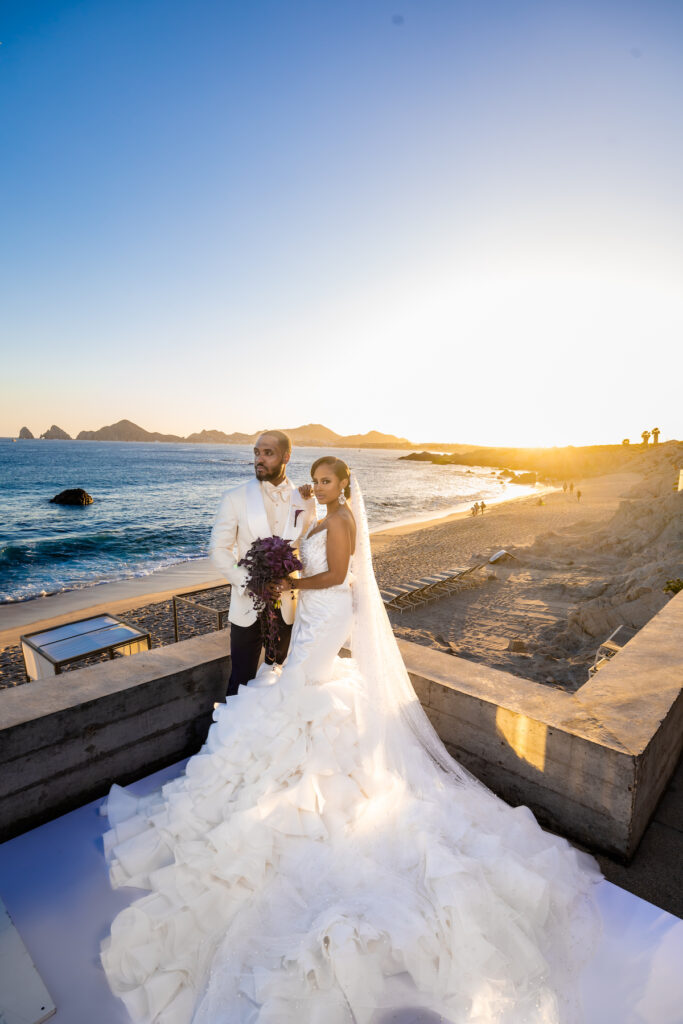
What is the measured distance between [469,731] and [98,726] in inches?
90.3

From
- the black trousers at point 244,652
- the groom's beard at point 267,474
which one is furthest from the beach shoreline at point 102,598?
the groom's beard at point 267,474

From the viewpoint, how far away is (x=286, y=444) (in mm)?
3639

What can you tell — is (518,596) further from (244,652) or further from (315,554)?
(315,554)

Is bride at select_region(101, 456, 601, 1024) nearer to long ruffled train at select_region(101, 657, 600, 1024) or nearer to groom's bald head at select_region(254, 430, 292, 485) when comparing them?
long ruffled train at select_region(101, 657, 600, 1024)

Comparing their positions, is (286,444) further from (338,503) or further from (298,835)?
(298,835)

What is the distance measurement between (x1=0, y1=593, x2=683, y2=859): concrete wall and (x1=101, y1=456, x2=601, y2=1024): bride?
236mm

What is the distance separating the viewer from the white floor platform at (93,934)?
202 cm

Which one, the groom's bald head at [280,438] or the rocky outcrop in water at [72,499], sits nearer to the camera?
the groom's bald head at [280,438]

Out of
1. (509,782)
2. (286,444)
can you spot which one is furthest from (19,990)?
(286,444)

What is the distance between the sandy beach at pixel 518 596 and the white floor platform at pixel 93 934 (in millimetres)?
6021

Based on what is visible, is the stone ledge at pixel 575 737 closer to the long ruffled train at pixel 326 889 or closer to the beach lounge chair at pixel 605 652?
the long ruffled train at pixel 326 889

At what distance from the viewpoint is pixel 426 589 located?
14375 mm

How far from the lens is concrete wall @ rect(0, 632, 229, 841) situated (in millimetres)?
2760

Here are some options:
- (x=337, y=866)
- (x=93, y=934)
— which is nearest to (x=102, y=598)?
(x=93, y=934)
